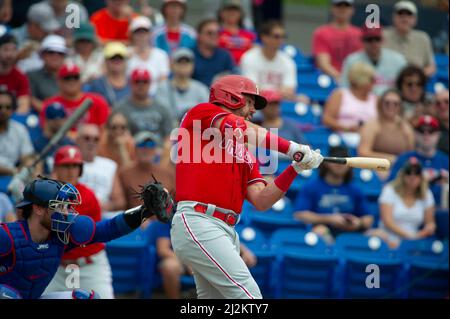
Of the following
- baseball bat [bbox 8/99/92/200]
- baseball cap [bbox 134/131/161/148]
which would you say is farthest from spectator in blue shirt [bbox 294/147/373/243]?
baseball bat [bbox 8/99/92/200]

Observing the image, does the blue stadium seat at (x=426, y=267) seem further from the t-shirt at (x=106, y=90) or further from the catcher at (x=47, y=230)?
the catcher at (x=47, y=230)

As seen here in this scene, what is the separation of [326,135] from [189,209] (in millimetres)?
4824

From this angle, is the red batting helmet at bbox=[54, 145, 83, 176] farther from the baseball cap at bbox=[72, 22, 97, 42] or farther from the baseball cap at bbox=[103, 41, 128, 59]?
the baseball cap at bbox=[72, 22, 97, 42]

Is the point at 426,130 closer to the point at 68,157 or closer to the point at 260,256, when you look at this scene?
the point at 260,256

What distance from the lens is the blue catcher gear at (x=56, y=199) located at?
6.59 m

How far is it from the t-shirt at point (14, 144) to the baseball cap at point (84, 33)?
1.64m

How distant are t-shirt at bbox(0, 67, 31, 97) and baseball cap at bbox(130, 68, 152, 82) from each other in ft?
3.54

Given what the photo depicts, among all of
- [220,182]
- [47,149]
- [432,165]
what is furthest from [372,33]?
[220,182]

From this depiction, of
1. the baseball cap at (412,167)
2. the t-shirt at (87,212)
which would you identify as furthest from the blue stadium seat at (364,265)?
the t-shirt at (87,212)

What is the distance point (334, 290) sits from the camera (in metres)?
9.52

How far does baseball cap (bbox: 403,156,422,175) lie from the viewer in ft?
32.9

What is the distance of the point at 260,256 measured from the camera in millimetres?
9312
